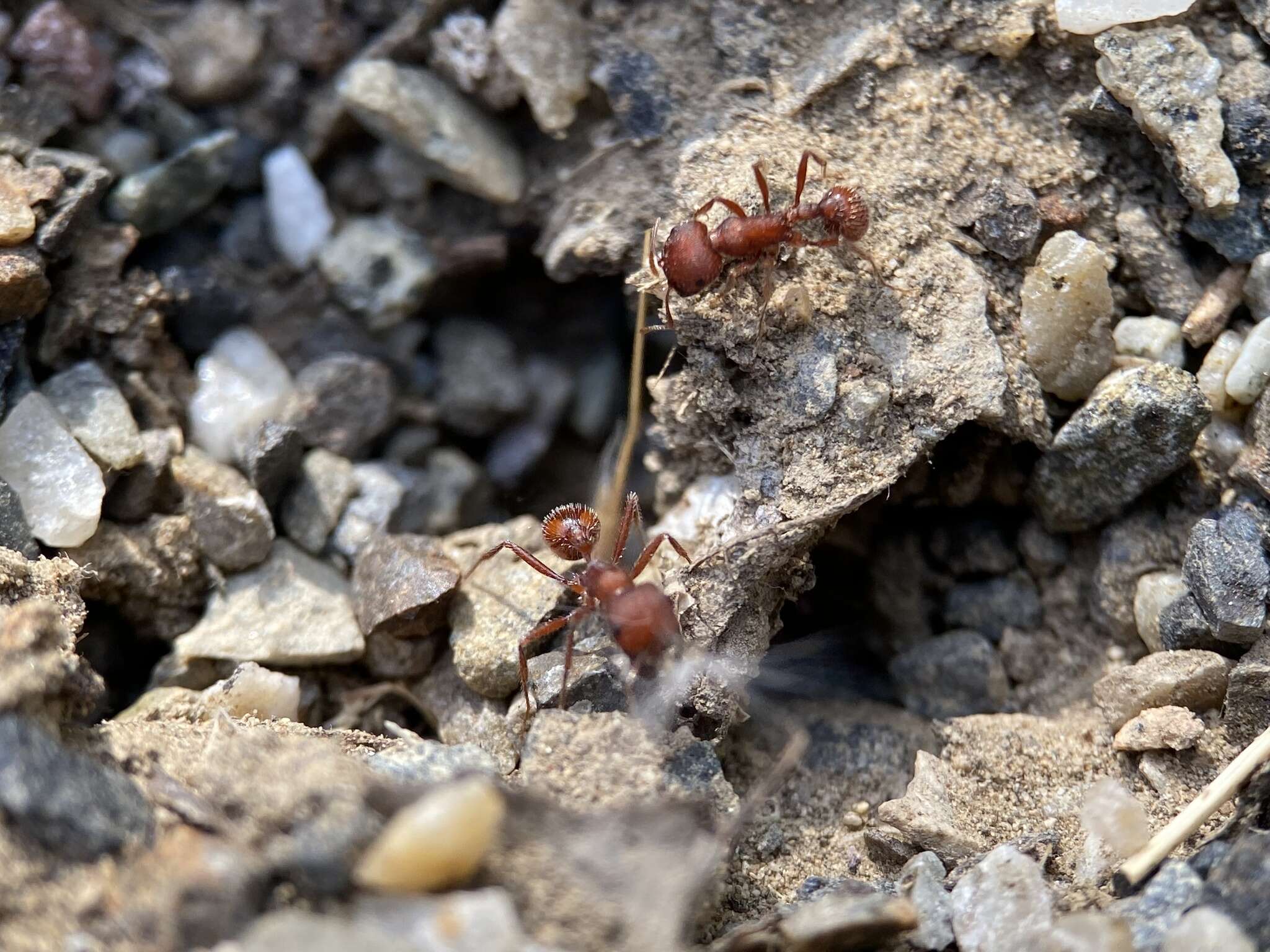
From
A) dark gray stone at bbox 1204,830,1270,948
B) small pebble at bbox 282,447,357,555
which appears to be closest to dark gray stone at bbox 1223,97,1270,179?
dark gray stone at bbox 1204,830,1270,948

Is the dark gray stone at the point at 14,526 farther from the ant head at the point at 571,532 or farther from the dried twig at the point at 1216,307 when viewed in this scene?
the dried twig at the point at 1216,307

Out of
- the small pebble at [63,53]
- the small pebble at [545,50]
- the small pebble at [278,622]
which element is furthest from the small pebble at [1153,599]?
the small pebble at [63,53]

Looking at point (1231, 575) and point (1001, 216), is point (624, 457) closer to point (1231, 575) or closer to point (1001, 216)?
point (1001, 216)

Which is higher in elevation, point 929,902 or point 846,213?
point 846,213

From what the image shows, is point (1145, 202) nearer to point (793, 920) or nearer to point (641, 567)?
point (641, 567)

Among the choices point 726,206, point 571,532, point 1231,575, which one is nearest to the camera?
point 1231,575

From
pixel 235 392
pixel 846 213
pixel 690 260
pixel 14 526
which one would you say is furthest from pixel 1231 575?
pixel 14 526
